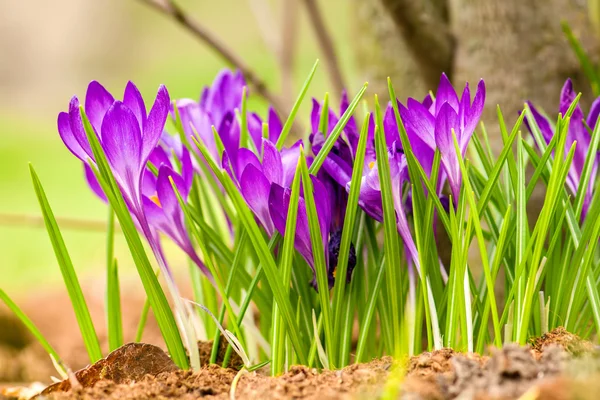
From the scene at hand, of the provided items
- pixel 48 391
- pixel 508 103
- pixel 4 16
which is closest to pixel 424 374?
pixel 48 391

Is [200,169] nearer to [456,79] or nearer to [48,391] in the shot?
[48,391]

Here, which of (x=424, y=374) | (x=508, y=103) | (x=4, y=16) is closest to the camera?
(x=424, y=374)

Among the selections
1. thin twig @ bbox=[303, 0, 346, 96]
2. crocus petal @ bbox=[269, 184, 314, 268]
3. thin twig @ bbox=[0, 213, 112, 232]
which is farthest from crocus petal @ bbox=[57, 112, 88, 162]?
thin twig @ bbox=[303, 0, 346, 96]

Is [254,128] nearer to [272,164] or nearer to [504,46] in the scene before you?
[272,164]

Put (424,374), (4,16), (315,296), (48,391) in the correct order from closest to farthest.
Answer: (424,374)
(48,391)
(315,296)
(4,16)

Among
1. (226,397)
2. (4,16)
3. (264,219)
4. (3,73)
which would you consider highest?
(4,16)

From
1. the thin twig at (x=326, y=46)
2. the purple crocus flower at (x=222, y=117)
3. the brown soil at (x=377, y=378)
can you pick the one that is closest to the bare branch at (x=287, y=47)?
the thin twig at (x=326, y=46)

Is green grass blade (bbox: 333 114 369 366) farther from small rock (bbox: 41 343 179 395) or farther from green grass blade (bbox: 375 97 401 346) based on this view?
small rock (bbox: 41 343 179 395)

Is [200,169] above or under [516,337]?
above

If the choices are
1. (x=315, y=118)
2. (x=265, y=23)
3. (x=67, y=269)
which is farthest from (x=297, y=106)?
(x=265, y=23)
